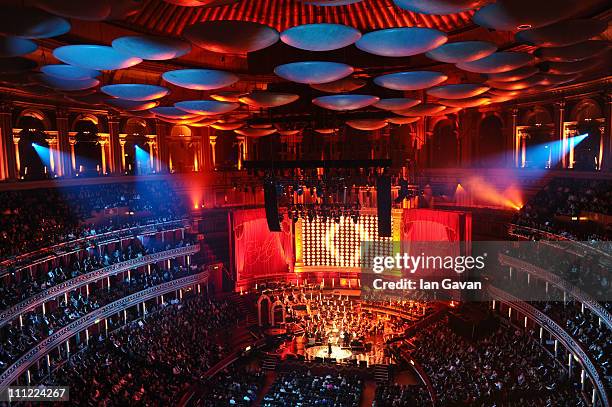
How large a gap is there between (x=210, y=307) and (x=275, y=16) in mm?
17012

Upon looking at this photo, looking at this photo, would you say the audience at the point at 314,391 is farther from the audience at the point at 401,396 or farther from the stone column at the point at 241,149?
the stone column at the point at 241,149

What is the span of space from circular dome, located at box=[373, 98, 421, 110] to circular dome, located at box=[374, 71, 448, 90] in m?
1.63

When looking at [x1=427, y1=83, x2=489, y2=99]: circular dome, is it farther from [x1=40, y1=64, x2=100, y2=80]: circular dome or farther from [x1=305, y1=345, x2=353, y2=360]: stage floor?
[x1=305, y1=345, x2=353, y2=360]: stage floor

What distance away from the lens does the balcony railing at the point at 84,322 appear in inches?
714

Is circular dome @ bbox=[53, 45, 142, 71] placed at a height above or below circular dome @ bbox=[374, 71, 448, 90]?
above

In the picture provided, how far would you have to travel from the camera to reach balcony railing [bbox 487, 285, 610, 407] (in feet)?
51.9

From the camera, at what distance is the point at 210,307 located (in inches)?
1123

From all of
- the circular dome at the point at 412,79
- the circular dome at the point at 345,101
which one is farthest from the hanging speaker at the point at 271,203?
the circular dome at the point at 412,79

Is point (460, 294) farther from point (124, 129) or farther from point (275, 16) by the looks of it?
point (124, 129)

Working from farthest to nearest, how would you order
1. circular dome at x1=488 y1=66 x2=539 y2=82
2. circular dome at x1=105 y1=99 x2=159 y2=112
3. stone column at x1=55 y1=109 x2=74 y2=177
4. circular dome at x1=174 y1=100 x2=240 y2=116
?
1. stone column at x1=55 y1=109 x2=74 y2=177
2. circular dome at x1=105 y1=99 x2=159 y2=112
3. circular dome at x1=174 y1=100 x2=240 y2=116
4. circular dome at x1=488 y1=66 x2=539 y2=82

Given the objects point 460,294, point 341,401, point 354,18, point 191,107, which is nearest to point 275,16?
point 354,18

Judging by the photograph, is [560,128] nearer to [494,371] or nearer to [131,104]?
[494,371]

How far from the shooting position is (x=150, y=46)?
10.7m

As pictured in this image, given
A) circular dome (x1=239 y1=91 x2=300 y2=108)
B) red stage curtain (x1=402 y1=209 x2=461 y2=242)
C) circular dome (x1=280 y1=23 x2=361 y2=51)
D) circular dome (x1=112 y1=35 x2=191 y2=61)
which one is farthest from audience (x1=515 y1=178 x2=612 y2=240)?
circular dome (x1=112 y1=35 x2=191 y2=61)
